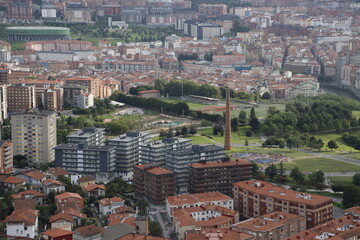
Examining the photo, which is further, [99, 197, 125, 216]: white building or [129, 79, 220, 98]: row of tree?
[129, 79, 220, 98]: row of tree

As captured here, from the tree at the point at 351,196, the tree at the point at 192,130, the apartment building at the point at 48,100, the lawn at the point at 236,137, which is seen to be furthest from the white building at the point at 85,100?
the tree at the point at 351,196

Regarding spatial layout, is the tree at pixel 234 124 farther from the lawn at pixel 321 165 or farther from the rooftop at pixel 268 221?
the rooftop at pixel 268 221

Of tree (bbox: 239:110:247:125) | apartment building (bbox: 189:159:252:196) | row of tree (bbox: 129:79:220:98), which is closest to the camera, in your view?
apartment building (bbox: 189:159:252:196)

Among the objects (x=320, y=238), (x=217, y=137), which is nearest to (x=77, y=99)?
Answer: (x=217, y=137)

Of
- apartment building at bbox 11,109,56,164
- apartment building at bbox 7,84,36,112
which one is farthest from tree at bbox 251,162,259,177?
apartment building at bbox 7,84,36,112

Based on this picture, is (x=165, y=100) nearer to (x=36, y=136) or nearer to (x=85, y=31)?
(x=36, y=136)

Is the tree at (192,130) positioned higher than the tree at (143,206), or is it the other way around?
the tree at (143,206)

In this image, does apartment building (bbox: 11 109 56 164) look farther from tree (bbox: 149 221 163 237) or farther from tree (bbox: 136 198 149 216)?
tree (bbox: 149 221 163 237)
